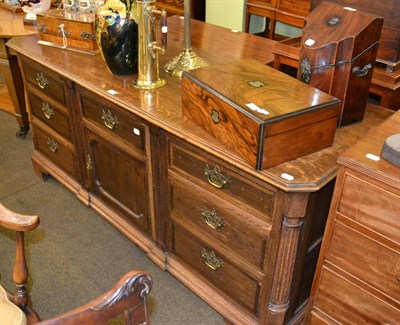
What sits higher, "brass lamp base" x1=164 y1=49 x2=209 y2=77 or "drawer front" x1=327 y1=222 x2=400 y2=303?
"brass lamp base" x1=164 y1=49 x2=209 y2=77

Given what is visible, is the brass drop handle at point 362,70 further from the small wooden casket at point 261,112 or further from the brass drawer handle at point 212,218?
the brass drawer handle at point 212,218

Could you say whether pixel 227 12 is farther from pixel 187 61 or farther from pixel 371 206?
pixel 371 206

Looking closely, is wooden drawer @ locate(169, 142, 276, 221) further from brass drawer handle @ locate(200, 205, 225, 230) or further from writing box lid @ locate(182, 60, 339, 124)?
writing box lid @ locate(182, 60, 339, 124)

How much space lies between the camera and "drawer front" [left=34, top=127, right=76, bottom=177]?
2215mm

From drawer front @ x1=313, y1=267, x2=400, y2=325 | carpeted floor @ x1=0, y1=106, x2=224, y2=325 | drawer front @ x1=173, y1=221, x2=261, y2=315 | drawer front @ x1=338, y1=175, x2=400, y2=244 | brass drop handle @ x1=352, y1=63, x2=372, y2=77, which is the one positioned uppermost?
brass drop handle @ x1=352, y1=63, x2=372, y2=77

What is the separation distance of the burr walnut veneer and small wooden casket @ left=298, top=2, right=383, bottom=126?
13cm

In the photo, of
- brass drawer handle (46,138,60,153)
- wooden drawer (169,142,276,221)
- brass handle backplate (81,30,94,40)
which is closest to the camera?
wooden drawer (169,142,276,221)

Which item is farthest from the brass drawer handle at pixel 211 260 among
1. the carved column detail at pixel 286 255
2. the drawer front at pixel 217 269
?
the carved column detail at pixel 286 255

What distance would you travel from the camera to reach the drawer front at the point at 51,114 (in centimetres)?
209

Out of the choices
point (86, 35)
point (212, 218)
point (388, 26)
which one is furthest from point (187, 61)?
point (388, 26)

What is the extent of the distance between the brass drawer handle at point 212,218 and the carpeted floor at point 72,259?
46 cm

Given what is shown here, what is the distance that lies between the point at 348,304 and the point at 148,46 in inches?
43.3

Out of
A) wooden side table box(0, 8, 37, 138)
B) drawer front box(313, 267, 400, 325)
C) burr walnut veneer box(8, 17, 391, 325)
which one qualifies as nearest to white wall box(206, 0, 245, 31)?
burr walnut veneer box(8, 17, 391, 325)

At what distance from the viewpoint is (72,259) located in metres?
2.02
